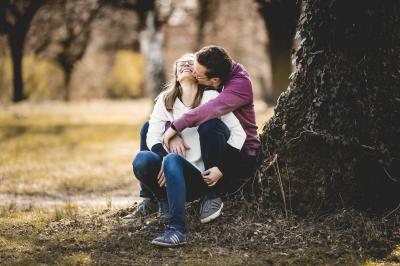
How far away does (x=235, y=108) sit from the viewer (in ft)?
16.0

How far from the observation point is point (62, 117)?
21.5 metres

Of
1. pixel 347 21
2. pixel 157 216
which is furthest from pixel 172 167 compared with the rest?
pixel 347 21

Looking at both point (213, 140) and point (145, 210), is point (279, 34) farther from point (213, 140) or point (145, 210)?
point (213, 140)

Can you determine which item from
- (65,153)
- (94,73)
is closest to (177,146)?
(65,153)

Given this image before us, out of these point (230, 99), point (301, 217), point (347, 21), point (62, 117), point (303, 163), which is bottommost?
point (62, 117)

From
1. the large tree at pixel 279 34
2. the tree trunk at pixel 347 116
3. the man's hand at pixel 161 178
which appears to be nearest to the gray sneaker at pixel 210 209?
the man's hand at pixel 161 178

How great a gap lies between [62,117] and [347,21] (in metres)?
17.9

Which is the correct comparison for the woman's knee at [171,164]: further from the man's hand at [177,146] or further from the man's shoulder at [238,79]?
the man's shoulder at [238,79]

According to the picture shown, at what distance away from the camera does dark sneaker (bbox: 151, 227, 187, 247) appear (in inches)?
172

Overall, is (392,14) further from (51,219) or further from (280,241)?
(51,219)

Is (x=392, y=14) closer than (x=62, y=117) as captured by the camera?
Yes

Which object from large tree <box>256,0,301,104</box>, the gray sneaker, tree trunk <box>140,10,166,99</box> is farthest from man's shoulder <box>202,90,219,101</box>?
tree trunk <box>140,10,166,99</box>

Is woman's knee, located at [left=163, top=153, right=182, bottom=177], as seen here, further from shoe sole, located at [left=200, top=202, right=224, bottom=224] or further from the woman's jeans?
shoe sole, located at [left=200, top=202, right=224, bottom=224]

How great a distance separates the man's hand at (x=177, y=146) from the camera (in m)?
4.84
